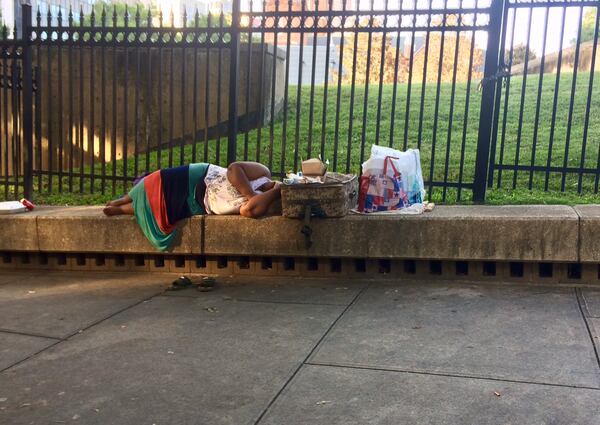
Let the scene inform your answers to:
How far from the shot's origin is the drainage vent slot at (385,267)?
5191 millimetres

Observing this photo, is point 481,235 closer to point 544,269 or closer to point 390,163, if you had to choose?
point 544,269

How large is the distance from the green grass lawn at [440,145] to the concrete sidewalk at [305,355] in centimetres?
155

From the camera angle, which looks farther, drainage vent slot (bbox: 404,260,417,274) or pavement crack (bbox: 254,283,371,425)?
drainage vent slot (bbox: 404,260,417,274)

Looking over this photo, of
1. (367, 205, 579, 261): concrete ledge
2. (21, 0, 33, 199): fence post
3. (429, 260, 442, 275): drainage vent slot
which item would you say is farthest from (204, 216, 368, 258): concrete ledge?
(21, 0, 33, 199): fence post

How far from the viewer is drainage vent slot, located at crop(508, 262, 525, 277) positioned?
16.0 feet

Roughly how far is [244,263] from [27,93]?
3603mm

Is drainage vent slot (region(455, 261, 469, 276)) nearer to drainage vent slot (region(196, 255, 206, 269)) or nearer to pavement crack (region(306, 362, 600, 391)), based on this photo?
pavement crack (region(306, 362, 600, 391))

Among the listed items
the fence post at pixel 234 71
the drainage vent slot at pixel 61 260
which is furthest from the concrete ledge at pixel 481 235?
the drainage vent slot at pixel 61 260

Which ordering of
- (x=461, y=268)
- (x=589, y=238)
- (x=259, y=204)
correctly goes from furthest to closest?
(x=259, y=204), (x=461, y=268), (x=589, y=238)

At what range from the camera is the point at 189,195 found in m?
5.60

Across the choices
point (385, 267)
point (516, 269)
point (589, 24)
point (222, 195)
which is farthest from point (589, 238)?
point (589, 24)

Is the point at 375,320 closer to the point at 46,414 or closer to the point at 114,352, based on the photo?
the point at 114,352

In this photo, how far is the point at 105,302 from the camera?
4.82m

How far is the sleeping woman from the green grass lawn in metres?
0.58
